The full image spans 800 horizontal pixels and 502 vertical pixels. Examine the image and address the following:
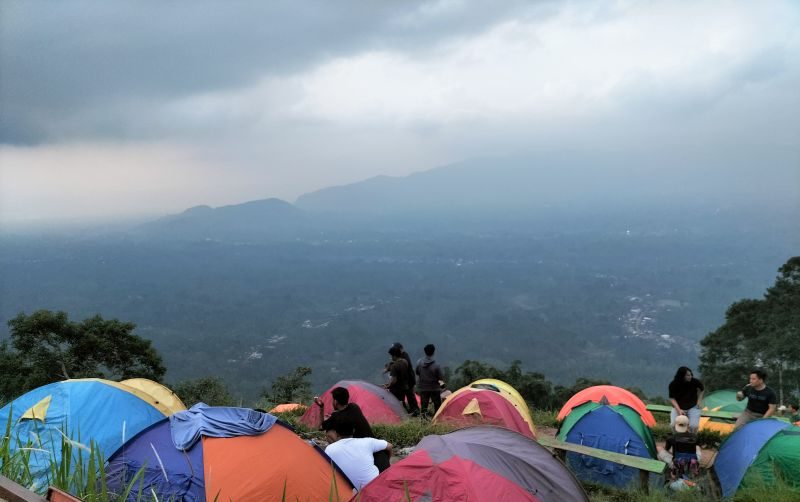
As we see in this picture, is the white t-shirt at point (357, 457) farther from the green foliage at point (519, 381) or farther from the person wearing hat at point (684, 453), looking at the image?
the green foliage at point (519, 381)

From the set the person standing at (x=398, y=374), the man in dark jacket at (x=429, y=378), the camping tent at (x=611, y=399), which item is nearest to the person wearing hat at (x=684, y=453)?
the camping tent at (x=611, y=399)

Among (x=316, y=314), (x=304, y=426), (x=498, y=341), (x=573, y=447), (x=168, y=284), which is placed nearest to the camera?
(x=573, y=447)

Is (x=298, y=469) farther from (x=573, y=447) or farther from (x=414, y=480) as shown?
(x=573, y=447)

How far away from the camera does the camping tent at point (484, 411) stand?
776 centimetres

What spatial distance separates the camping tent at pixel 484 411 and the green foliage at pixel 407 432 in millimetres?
453

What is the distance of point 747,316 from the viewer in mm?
26547

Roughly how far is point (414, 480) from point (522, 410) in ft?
18.3

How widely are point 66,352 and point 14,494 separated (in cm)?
2064

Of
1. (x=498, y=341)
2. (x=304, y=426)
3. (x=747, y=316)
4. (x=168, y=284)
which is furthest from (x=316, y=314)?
(x=304, y=426)

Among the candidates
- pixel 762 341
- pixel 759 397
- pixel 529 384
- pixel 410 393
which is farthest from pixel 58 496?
pixel 762 341

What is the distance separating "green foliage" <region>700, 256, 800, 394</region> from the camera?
23.7m

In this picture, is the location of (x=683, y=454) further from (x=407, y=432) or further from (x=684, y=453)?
(x=407, y=432)

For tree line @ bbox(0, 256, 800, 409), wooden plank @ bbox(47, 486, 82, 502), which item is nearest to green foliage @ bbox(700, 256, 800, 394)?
tree line @ bbox(0, 256, 800, 409)

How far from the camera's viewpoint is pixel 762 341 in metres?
24.5
